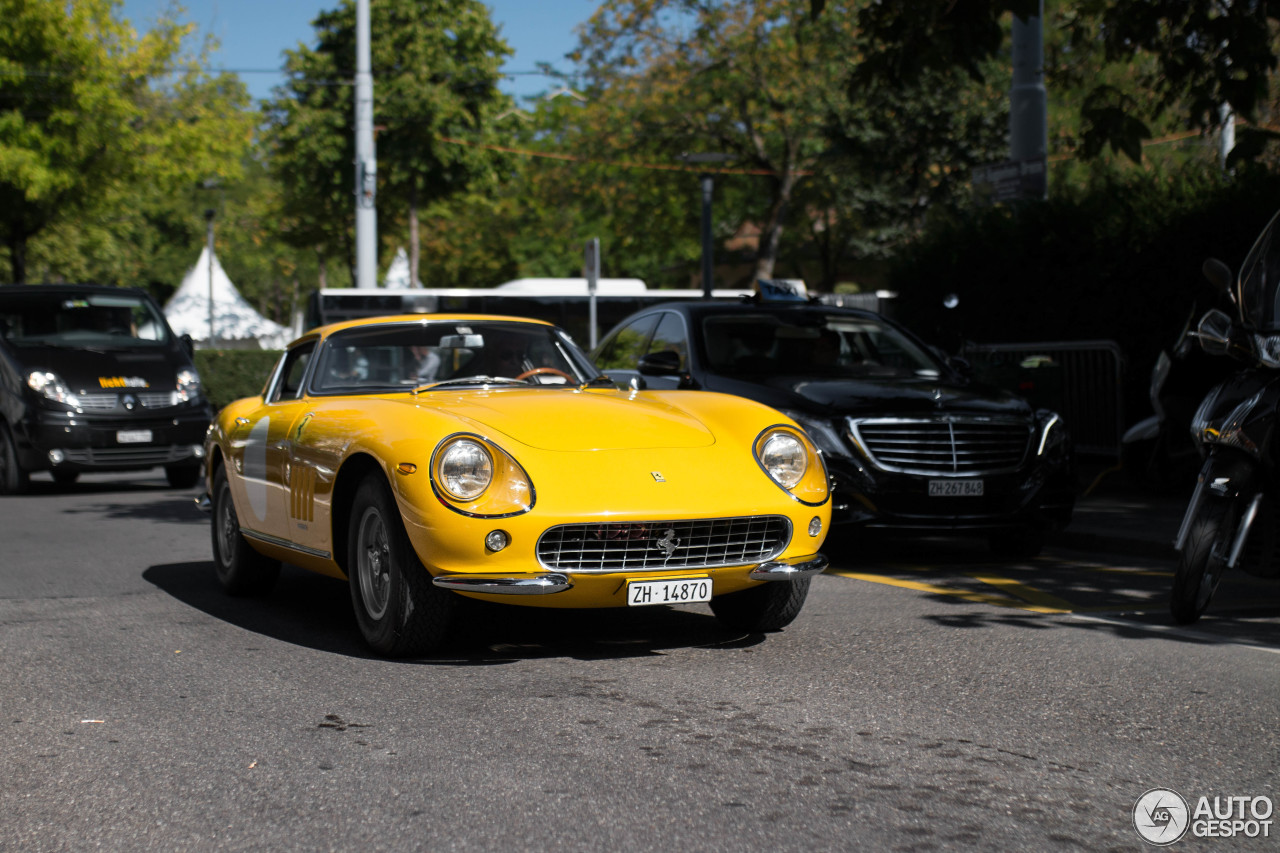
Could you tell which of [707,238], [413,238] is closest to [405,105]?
[413,238]

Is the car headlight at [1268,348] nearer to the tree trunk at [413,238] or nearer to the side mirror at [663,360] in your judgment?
the side mirror at [663,360]

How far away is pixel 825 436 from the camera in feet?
27.1

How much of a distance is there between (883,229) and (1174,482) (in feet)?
102

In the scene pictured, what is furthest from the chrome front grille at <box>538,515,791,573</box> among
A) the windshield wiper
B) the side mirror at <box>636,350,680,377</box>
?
the side mirror at <box>636,350,680,377</box>

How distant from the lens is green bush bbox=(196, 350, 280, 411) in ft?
97.1

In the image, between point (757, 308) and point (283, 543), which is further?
point (757, 308)

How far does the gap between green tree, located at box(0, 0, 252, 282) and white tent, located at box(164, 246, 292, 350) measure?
36.4 ft

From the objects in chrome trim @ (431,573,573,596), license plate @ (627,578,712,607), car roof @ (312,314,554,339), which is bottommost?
license plate @ (627,578,712,607)

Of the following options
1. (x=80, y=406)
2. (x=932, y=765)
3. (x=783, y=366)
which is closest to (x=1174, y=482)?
(x=783, y=366)

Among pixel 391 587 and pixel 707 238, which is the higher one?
pixel 707 238

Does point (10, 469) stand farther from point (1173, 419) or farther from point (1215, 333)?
point (1215, 333)

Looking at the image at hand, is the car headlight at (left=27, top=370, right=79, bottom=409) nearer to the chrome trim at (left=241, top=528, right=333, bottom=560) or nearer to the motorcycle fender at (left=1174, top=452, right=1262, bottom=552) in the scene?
the chrome trim at (left=241, top=528, right=333, bottom=560)

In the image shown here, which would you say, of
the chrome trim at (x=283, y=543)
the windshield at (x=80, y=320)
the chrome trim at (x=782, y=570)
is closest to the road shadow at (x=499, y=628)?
the chrome trim at (x=283, y=543)
